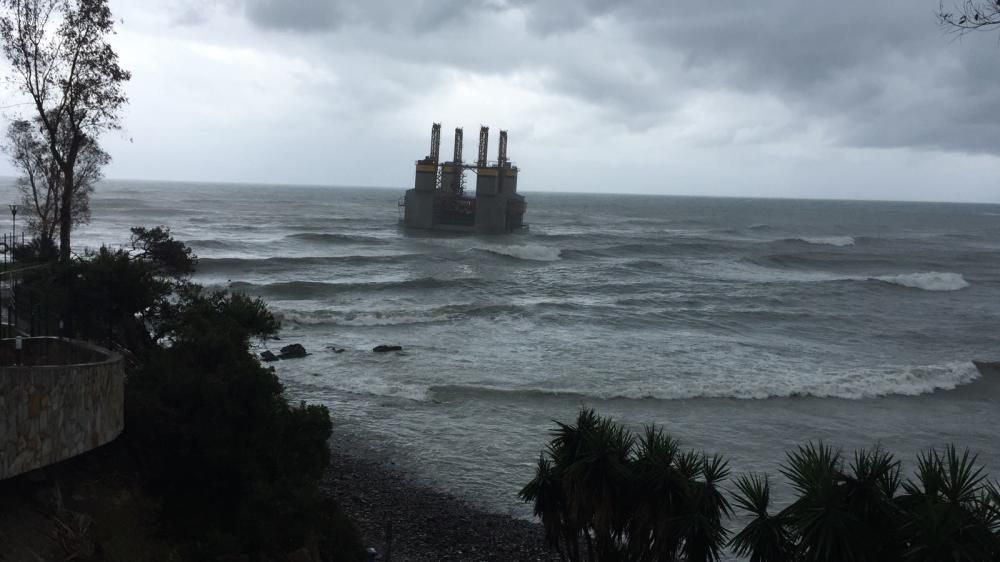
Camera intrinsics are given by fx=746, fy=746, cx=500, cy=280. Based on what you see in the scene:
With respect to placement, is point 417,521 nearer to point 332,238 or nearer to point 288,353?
point 288,353

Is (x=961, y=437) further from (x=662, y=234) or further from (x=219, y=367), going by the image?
(x=662, y=234)

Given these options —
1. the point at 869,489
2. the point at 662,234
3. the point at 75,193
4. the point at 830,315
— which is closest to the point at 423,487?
the point at 869,489

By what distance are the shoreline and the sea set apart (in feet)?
2.14

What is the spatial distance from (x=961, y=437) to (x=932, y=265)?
173ft

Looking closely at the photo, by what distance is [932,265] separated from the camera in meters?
65.2

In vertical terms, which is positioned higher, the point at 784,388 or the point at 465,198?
the point at 465,198

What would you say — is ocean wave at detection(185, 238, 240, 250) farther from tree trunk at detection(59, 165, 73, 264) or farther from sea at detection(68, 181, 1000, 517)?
tree trunk at detection(59, 165, 73, 264)

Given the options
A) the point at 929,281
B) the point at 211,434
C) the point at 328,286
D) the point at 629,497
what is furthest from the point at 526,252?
the point at 629,497

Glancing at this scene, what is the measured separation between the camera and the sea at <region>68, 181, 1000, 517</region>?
19.0 m

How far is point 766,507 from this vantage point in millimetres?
8398

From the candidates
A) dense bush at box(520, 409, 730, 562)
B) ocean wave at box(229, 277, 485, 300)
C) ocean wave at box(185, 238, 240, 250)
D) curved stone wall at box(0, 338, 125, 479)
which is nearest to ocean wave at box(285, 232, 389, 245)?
ocean wave at box(185, 238, 240, 250)

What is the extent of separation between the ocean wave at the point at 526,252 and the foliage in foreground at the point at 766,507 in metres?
52.7

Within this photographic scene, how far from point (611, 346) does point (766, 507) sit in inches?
833

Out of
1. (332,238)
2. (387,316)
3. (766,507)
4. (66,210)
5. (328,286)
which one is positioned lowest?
(387,316)
